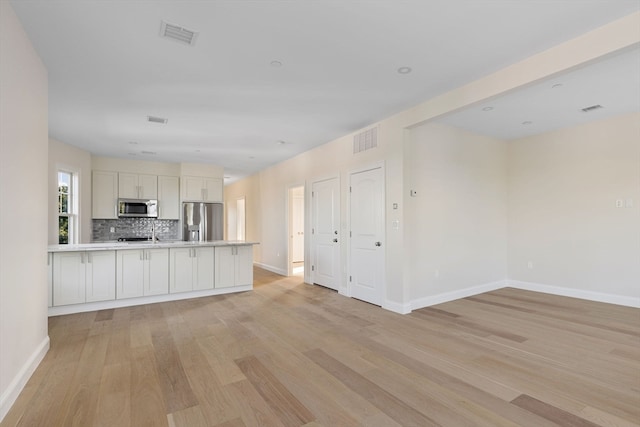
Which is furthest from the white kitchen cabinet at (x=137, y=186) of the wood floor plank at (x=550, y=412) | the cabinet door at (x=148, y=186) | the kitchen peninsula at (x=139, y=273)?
the wood floor plank at (x=550, y=412)

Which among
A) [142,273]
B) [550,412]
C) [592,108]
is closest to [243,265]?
[142,273]

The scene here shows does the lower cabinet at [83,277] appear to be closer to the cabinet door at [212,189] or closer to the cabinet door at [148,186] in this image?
Answer: the cabinet door at [148,186]

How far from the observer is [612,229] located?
4.75m

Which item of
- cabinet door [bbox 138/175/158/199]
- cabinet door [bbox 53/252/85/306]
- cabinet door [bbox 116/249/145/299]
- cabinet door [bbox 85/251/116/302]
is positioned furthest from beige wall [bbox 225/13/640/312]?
cabinet door [bbox 53/252/85/306]

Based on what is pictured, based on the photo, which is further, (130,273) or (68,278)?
(130,273)

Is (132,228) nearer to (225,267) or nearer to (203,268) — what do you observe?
(203,268)

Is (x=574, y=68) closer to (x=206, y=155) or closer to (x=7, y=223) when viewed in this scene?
(x=7, y=223)

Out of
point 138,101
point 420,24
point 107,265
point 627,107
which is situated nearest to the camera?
point 420,24

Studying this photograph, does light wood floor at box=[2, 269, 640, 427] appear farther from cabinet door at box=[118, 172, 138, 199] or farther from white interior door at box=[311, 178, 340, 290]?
cabinet door at box=[118, 172, 138, 199]

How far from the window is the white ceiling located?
1.51 metres

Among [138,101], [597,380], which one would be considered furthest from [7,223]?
[597,380]

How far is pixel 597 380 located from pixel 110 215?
8249 millimetres

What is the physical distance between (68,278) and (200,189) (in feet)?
12.3

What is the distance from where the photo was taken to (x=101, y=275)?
454 centimetres
